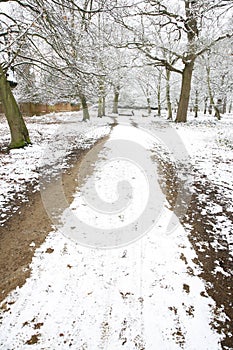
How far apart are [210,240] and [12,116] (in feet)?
25.2

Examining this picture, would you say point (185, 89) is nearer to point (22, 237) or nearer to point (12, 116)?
point (12, 116)

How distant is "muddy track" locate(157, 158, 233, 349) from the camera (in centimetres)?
247

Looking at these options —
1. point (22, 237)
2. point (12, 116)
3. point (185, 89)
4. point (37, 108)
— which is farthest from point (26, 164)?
point (37, 108)

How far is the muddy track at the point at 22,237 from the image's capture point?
2.80 metres

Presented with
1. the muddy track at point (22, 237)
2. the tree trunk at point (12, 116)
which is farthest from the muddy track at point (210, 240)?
the tree trunk at point (12, 116)

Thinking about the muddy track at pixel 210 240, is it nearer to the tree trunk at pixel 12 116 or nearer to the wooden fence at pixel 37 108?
the tree trunk at pixel 12 116

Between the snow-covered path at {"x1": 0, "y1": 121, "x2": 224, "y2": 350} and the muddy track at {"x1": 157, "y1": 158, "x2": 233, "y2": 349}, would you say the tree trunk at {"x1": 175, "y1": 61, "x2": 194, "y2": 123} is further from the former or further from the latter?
the snow-covered path at {"x1": 0, "y1": 121, "x2": 224, "y2": 350}

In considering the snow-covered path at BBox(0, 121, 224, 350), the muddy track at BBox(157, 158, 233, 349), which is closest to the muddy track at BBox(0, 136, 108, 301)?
the snow-covered path at BBox(0, 121, 224, 350)

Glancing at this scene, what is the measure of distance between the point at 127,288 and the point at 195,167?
16.7 ft

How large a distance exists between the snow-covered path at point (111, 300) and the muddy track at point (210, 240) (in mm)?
109

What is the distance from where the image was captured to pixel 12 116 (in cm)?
802

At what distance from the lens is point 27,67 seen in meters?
9.27

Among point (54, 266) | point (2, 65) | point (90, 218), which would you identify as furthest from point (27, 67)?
point (54, 266)

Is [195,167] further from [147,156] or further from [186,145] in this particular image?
[186,145]
